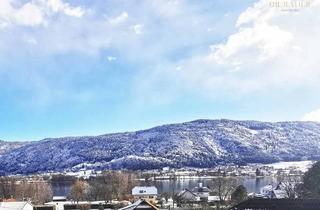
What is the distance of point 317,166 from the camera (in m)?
60.6

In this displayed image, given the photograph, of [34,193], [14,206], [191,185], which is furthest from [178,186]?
[14,206]

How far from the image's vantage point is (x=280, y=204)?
43406 mm

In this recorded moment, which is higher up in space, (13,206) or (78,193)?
(78,193)

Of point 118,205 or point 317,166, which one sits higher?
point 317,166

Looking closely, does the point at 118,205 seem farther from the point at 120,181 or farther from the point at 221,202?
the point at 120,181

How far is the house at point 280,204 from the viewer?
41.7 m

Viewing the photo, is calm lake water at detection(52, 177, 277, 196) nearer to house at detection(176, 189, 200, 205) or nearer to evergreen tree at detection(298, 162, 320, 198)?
house at detection(176, 189, 200, 205)

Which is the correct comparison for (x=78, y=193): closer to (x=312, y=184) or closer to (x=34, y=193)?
(x=34, y=193)

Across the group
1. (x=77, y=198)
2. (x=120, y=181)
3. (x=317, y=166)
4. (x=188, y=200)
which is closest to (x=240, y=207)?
(x=317, y=166)

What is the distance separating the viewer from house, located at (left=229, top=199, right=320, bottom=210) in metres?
41.7

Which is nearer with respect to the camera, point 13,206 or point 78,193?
point 13,206

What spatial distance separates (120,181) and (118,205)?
140 ft

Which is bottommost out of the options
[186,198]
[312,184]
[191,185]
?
[186,198]

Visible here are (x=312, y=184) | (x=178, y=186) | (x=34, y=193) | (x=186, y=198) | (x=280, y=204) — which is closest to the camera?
(x=280, y=204)
